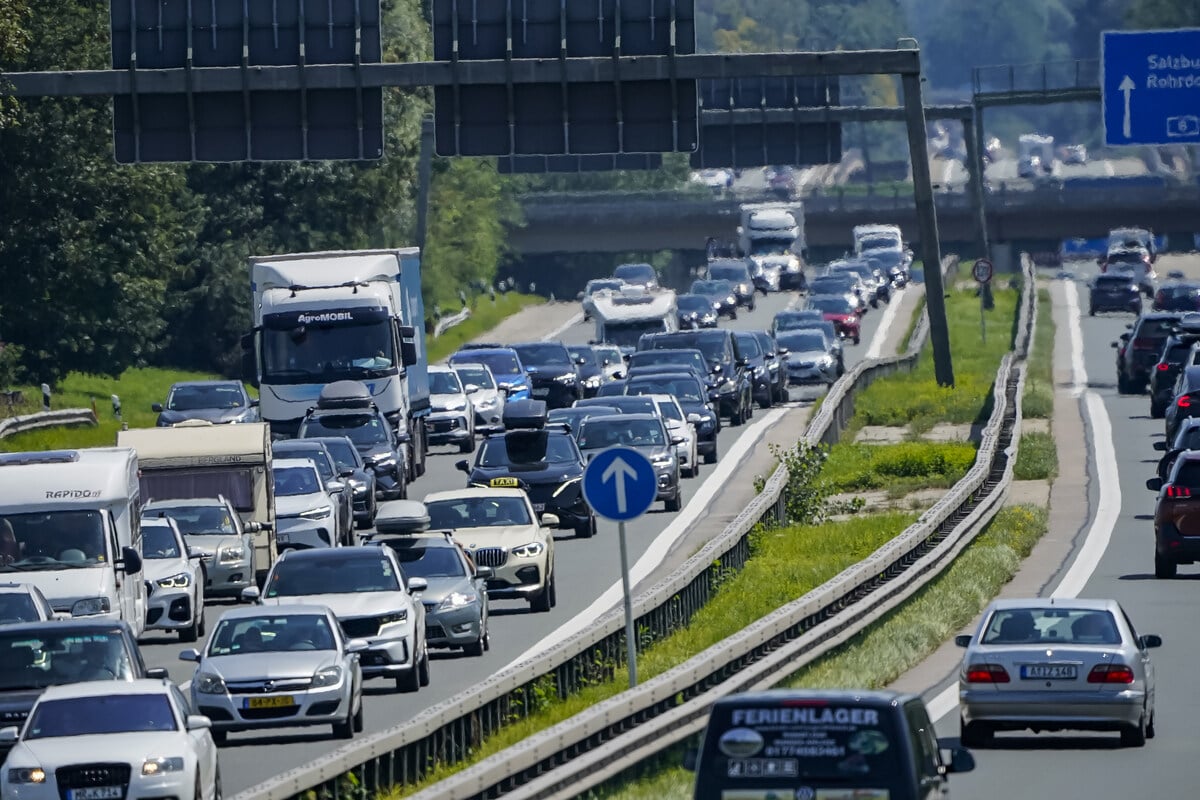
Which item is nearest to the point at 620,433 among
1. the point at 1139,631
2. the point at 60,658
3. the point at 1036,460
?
the point at 1036,460

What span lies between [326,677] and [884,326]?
68.0 metres

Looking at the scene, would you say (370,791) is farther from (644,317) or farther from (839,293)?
(839,293)

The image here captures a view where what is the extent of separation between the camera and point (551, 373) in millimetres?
59156

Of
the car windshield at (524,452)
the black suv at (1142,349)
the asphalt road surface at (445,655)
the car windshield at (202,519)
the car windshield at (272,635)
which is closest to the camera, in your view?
the asphalt road surface at (445,655)

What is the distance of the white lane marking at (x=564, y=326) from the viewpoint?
94769 millimetres

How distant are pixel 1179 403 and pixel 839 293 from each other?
149 ft

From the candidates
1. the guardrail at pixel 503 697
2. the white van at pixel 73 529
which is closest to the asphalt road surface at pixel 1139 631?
the guardrail at pixel 503 697

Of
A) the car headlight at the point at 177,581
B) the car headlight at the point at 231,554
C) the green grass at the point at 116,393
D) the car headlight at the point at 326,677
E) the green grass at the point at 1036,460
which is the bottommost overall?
the green grass at the point at 116,393

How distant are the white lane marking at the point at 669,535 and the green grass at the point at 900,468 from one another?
1.86 meters

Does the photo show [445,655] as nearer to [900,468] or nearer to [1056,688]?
[1056,688]

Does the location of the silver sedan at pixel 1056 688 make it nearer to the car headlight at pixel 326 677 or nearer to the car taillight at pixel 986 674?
the car taillight at pixel 986 674

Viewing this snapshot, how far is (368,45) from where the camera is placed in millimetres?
43500

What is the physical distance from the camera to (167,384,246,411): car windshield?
5222 cm

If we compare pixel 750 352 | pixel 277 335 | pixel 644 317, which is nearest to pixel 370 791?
pixel 277 335
